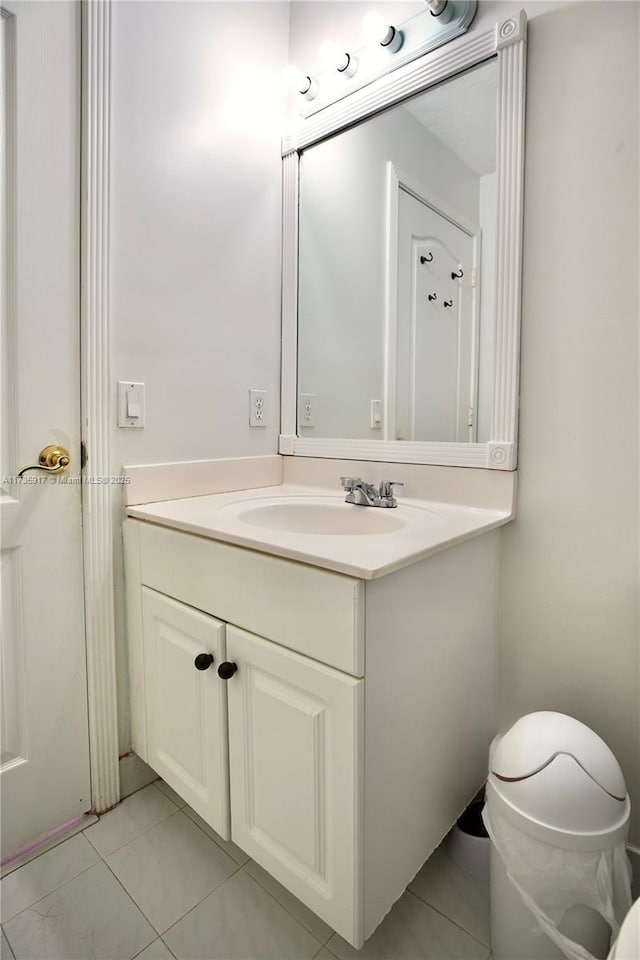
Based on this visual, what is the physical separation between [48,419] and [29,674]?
56 centimetres

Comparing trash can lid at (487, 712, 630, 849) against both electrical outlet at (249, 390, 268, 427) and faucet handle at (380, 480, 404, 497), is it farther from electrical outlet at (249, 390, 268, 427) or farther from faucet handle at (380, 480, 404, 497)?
electrical outlet at (249, 390, 268, 427)

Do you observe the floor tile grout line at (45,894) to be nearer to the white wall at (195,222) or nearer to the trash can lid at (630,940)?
the white wall at (195,222)

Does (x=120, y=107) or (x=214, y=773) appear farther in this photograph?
(x=120, y=107)

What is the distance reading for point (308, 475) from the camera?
151 cm

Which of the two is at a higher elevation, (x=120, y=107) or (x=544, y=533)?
(x=120, y=107)

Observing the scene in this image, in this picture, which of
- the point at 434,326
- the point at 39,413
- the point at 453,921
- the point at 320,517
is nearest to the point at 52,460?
the point at 39,413

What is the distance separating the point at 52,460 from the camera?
3.42 ft

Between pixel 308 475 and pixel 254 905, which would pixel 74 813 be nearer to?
pixel 254 905

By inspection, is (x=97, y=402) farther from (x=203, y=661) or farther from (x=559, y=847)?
(x=559, y=847)

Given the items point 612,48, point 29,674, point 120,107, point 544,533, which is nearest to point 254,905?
point 29,674

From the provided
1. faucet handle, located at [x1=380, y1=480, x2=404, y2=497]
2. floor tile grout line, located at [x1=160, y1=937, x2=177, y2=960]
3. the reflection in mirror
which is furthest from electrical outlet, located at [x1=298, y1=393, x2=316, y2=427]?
floor tile grout line, located at [x1=160, y1=937, x2=177, y2=960]

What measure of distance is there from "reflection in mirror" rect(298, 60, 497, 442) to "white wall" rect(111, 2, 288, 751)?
15 cm

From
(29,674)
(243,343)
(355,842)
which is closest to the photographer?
(355,842)

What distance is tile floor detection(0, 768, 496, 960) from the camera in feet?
2.82
